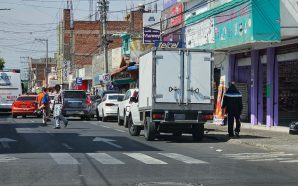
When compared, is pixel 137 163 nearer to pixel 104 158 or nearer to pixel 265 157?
pixel 104 158

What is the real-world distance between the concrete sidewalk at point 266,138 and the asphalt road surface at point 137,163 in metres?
0.48

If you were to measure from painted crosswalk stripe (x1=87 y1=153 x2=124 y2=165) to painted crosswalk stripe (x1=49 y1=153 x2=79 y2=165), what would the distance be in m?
0.58

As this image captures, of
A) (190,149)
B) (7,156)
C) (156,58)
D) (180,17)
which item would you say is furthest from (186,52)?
(180,17)

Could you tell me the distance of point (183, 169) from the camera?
40.0ft

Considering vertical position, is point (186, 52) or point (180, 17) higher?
point (180, 17)

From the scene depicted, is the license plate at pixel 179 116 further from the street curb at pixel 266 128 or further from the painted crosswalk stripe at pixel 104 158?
the street curb at pixel 266 128

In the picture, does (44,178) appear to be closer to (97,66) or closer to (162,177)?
(162,177)

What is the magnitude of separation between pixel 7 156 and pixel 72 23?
80.6m

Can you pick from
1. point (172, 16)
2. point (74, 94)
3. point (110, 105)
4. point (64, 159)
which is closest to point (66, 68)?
point (172, 16)

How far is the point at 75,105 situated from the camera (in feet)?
117

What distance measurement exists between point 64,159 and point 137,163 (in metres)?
1.81

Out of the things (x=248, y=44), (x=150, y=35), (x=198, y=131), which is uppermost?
(x=150, y=35)

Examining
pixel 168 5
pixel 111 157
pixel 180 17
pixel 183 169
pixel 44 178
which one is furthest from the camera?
pixel 168 5

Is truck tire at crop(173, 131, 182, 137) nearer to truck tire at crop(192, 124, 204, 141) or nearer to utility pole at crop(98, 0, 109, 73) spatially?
truck tire at crop(192, 124, 204, 141)
